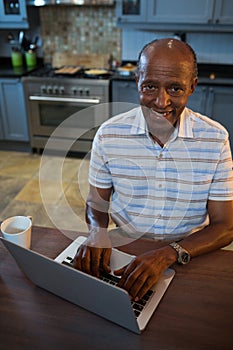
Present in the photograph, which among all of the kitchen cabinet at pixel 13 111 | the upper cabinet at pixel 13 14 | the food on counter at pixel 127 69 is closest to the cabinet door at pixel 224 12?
the food on counter at pixel 127 69

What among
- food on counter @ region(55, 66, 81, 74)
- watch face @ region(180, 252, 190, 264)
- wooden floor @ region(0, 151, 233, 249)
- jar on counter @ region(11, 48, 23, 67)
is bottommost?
wooden floor @ region(0, 151, 233, 249)

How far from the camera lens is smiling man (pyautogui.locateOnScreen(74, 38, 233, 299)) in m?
1.09

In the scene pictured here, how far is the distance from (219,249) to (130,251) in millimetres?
277

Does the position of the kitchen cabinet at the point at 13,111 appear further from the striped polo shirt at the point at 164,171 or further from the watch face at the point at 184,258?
the watch face at the point at 184,258

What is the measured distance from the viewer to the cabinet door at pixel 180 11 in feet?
9.56

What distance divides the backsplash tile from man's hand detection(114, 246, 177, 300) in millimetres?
2978

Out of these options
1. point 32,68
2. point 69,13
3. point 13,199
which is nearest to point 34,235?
point 13,199

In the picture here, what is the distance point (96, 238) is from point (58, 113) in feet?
7.99

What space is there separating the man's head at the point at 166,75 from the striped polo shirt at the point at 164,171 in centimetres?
11

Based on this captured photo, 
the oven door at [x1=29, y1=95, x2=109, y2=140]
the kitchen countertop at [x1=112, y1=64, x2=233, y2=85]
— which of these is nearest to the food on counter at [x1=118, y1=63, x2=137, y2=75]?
the kitchen countertop at [x1=112, y1=64, x2=233, y2=85]

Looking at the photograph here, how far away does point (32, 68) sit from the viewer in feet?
11.6

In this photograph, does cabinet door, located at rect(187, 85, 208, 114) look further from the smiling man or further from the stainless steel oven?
the smiling man

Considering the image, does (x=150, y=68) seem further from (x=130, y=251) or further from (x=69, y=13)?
(x=69, y=13)

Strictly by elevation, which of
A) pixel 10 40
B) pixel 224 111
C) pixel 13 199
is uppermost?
pixel 10 40
